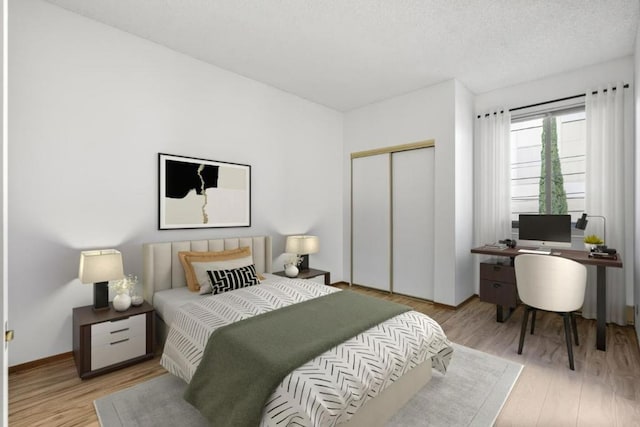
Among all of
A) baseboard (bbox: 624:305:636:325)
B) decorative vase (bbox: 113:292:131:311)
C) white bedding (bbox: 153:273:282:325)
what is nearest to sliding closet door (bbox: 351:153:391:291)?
A: baseboard (bbox: 624:305:636:325)

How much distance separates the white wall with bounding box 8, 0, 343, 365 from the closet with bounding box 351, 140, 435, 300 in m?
1.97

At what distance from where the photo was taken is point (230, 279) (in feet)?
9.64

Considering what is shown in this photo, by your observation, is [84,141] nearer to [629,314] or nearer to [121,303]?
[121,303]

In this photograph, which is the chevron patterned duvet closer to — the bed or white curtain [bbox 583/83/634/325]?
the bed

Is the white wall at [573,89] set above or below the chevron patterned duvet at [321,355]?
above

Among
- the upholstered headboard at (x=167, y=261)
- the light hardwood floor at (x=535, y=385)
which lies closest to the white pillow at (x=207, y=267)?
the upholstered headboard at (x=167, y=261)

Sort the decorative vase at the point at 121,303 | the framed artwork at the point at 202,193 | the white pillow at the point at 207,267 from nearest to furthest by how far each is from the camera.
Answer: the decorative vase at the point at 121,303
the white pillow at the point at 207,267
the framed artwork at the point at 202,193

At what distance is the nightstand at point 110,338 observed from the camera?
234 cm

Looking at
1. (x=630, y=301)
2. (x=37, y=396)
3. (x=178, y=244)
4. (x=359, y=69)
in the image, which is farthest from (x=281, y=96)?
(x=630, y=301)

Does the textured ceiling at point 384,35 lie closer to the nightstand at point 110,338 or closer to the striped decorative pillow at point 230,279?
the striped decorative pillow at point 230,279

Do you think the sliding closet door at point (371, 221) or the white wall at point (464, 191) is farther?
the sliding closet door at point (371, 221)

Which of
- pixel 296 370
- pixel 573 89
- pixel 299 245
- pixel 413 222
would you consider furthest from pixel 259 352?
pixel 573 89

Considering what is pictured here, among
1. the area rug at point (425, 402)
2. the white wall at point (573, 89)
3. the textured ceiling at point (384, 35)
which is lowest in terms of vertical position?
the area rug at point (425, 402)

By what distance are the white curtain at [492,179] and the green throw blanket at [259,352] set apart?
8.82 feet
